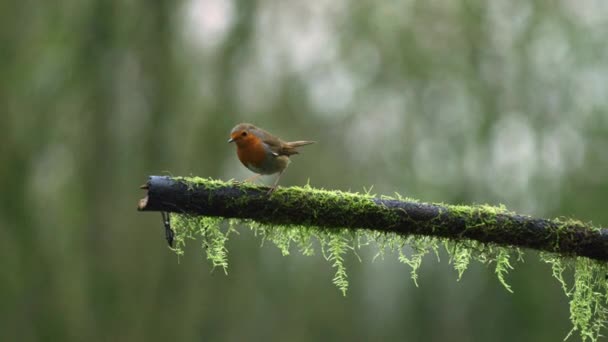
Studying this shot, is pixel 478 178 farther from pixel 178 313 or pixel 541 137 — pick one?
pixel 178 313

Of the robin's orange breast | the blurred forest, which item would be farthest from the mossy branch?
the blurred forest

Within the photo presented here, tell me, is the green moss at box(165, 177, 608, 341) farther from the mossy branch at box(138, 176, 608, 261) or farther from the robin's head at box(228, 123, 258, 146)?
the robin's head at box(228, 123, 258, 146)

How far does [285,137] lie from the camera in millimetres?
9008

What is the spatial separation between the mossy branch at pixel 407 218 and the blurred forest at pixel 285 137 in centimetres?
540

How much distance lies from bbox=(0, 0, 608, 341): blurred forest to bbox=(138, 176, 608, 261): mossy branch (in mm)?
5400

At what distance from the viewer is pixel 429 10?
9.34 meters

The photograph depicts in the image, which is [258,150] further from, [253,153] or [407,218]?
[407,218]

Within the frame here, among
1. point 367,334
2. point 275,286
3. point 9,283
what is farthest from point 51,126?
point 367,334

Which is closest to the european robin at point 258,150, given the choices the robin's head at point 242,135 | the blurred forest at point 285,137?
the robin's head at point 242,135

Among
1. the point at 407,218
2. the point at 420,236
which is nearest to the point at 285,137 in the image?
the point at 420,236

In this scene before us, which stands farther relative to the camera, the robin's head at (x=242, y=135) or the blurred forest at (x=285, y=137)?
the blurred forest at (x=285, y=137)

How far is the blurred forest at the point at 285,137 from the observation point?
8086 millimetres

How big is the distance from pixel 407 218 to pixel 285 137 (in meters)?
6.22

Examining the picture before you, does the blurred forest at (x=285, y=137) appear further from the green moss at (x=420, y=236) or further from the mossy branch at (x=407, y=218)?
the mossy branch at (x=407, y=218)
